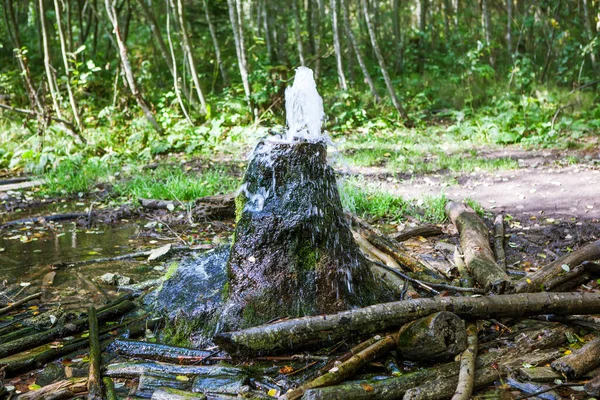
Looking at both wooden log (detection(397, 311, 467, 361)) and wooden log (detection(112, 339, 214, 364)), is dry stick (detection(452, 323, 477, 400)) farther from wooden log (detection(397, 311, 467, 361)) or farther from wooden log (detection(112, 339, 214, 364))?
wooden log (detection(112, 339, 214, 364))

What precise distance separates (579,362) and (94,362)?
2.83 meters

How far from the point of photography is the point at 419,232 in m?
5.48

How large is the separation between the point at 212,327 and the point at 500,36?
65.2 ft

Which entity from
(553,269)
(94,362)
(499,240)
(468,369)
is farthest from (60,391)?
(499,240)

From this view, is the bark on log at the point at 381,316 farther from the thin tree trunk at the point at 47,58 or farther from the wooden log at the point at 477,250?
the thin tree trunk at the point at 47,58

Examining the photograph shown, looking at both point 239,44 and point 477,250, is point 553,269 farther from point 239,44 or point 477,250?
point 239,44

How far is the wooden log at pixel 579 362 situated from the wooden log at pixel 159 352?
2.08 metres

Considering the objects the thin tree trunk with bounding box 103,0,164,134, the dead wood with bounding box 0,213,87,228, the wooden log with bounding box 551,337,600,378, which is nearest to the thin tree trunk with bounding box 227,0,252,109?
the thin tree trunk with bounding box 103,0,164,134

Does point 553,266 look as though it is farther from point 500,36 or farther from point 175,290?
point 500,36

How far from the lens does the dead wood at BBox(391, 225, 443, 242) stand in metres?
5.37

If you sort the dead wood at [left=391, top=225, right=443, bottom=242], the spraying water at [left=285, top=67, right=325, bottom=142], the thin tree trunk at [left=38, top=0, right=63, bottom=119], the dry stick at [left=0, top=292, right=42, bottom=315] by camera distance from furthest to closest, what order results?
1. the thin tree trunk at [left=38, top=0, right=63, bottom=119]
2. the dead wood at [left=391, top=225, right=443, bottom=242]
3. the dry stick at [left=0, top=292, right=42, bottom=315]
4. the spraying water at [left=285, top=67, right=325, bottom=142]

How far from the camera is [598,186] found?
22.0ft

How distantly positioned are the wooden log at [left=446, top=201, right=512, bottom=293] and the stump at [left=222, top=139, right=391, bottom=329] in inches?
31.3

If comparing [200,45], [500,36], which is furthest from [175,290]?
[500,36]
